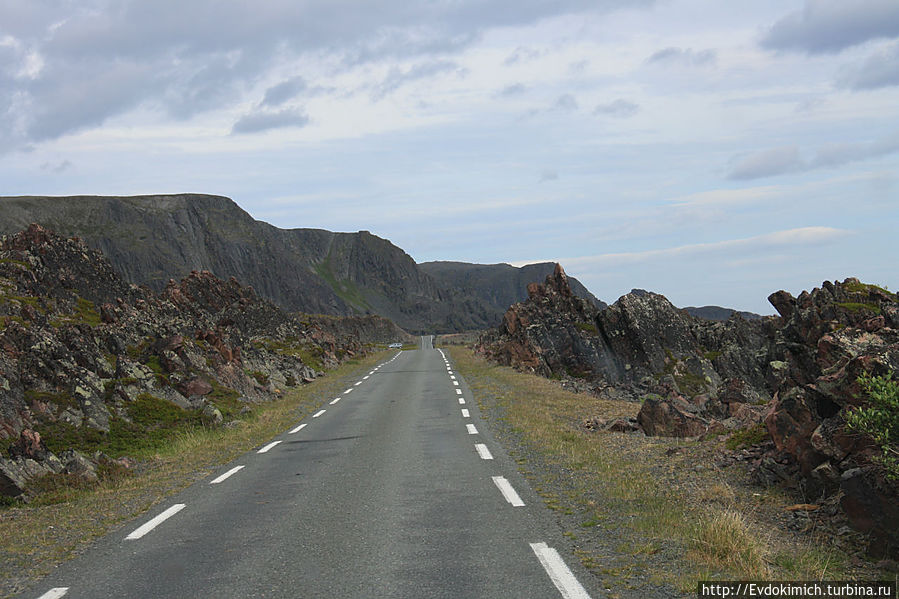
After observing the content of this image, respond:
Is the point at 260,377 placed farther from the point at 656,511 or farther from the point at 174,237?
the point at 174,237

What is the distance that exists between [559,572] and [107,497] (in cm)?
776

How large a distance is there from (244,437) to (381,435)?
140 inches

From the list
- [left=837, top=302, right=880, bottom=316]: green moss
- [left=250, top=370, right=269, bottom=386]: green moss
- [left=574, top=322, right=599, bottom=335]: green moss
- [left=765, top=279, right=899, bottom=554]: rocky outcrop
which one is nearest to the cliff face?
[left=574, top=322, right=599, bottom=335]: green moss

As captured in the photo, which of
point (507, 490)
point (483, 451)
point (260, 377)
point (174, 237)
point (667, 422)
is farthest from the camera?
point (174, 237)

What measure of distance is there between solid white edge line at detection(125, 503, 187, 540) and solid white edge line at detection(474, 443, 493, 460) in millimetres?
5284

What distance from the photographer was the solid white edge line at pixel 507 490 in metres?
8.86

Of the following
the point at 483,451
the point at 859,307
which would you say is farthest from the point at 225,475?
the point at 859,307

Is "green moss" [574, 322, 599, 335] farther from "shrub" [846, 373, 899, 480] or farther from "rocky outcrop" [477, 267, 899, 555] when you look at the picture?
"shrub" [846, 373, 899, 480]

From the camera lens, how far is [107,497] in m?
10.5

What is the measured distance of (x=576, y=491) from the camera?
9.38 meters

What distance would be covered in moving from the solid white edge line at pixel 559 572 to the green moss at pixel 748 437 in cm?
531

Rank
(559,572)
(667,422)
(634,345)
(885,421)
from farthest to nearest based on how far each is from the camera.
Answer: (634,345), (667,422), (885,421), (559,572)

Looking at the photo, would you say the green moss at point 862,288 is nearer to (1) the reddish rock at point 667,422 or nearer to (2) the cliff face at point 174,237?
(1) the reddish rock at point 667,422

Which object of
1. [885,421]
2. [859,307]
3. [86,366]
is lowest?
[885,421]
